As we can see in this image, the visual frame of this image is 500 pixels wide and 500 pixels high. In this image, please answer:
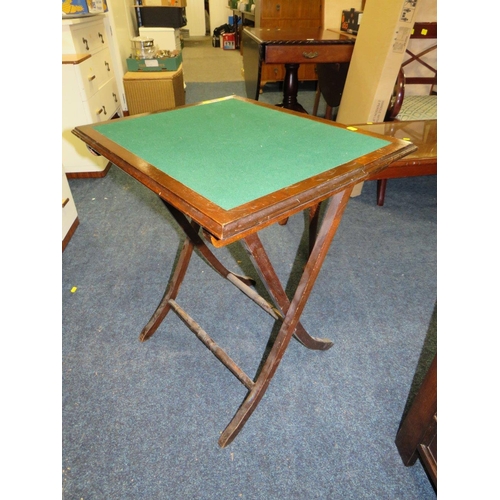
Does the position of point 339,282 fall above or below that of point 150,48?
below

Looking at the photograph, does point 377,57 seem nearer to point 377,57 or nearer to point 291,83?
point 377,57

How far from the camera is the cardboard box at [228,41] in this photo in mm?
8156

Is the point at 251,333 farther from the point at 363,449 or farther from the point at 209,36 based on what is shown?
the point at 209,36

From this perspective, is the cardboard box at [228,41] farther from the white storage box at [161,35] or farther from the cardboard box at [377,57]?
the cardboard box at [377,57]

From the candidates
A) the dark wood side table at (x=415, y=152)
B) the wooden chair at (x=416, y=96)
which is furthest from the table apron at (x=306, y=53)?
the dark wood side table at (x=415, y=152)

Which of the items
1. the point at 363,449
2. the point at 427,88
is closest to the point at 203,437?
the point at 363,449

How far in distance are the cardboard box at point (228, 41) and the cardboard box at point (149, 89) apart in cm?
562

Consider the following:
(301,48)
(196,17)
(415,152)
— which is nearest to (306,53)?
(301,48)

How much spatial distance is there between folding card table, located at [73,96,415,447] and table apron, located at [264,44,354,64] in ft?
5.23

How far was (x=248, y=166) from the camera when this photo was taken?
0.83 m

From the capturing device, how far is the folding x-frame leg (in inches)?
37.7

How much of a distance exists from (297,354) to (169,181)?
1.01 m

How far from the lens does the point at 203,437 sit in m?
1.19

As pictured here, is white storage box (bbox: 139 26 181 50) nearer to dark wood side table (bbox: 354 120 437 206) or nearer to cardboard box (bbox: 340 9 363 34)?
cardboard box (bbox: 340 9 363 34)
